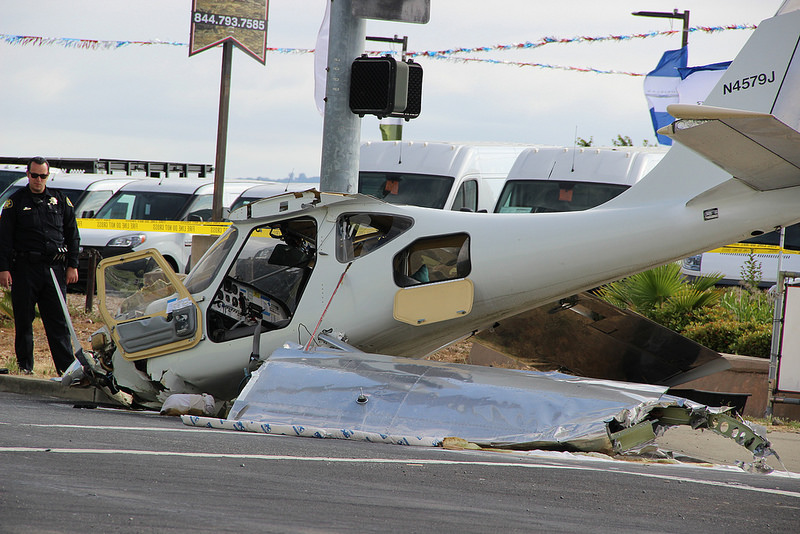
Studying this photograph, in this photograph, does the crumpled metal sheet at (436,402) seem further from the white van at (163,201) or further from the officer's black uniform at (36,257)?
the white van at (163,201)

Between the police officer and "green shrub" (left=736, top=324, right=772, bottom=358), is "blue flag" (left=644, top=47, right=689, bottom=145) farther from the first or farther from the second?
the police officer

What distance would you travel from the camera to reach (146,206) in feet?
63.1

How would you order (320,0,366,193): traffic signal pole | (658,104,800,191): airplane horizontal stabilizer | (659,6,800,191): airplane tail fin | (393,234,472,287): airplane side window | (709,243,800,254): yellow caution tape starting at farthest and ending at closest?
(709,243,800,254): yellow caution tape
(320,0,366,193): traffic signal pole
(393,234,472,287): airplane side window
(659,6,800,191): airplane tail fin
(658,104,800,191): airplane horizontal stabilizer

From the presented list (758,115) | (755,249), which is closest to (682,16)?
(755,249)

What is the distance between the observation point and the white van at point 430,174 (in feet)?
53.4

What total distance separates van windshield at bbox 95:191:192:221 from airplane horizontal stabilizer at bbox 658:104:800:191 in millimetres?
13891

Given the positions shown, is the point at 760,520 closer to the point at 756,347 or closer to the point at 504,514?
the point at 504,514

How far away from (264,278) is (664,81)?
1484 centimetres

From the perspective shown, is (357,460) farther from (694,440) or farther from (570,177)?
(570,177)

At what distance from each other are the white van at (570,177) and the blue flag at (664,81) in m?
4.29

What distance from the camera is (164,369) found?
26.6 feet

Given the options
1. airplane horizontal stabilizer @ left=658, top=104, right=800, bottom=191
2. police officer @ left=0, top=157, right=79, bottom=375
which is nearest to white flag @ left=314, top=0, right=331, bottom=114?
police officer @ left=0, top=157, right=79, bottom=375

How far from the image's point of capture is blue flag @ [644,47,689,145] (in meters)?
20.5

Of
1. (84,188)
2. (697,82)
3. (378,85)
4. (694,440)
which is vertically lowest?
(694,440)
